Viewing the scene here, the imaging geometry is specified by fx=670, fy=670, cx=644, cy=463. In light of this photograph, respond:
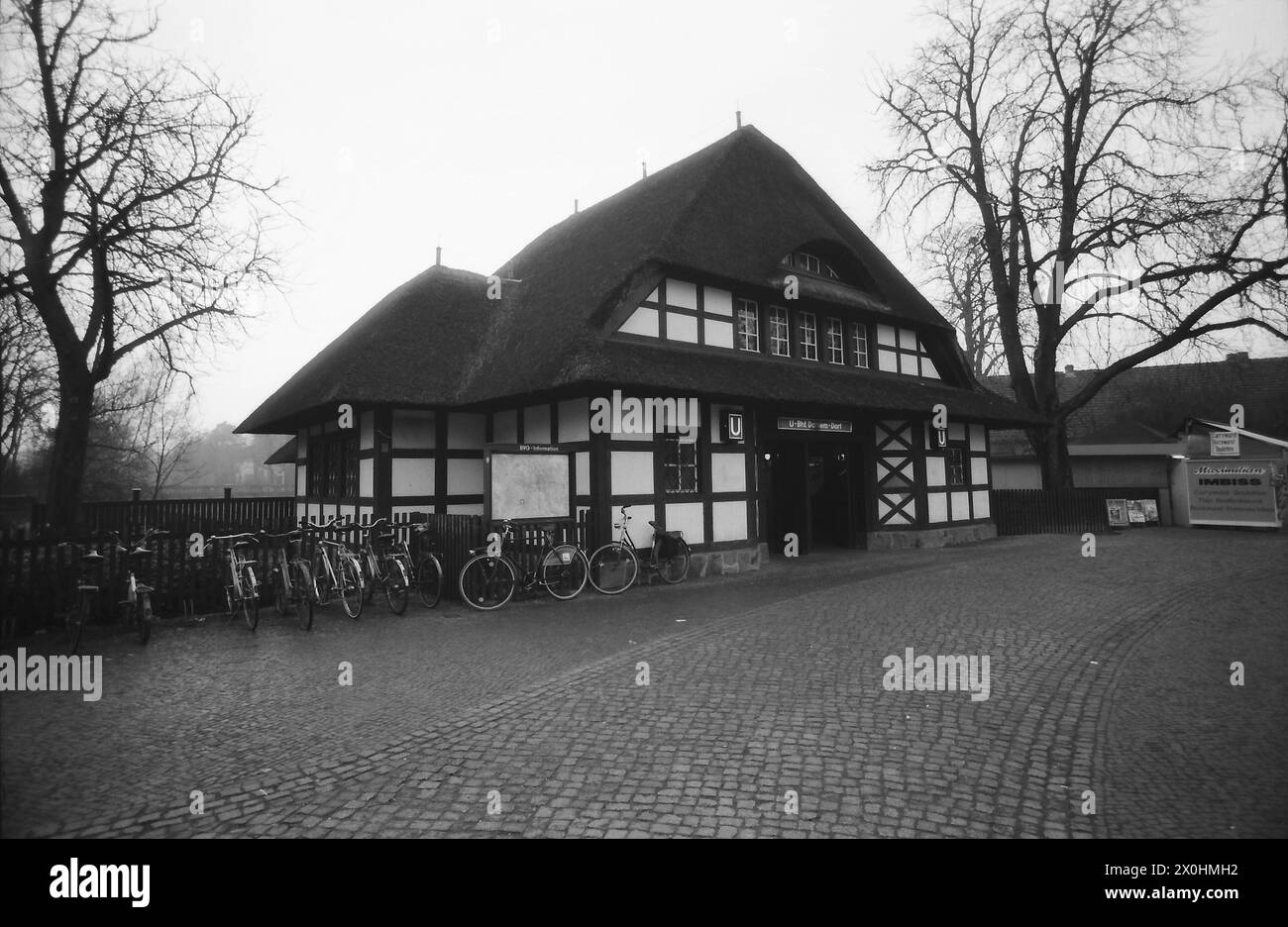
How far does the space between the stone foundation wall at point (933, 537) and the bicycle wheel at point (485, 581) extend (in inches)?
372

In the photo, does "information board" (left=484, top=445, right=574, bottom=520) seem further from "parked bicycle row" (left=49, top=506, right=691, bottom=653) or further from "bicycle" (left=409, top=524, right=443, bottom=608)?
"bicycle" (left=409, top=524, right=443, bottom=608)

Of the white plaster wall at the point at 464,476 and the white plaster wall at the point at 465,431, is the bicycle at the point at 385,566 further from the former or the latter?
the white plaster wall at the point at 465,431

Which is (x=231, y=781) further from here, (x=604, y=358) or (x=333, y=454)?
(x=333, y=454)

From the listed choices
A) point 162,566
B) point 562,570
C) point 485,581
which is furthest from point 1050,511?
point 162,566

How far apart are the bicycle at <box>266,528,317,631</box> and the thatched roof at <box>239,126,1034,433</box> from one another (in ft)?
12.1

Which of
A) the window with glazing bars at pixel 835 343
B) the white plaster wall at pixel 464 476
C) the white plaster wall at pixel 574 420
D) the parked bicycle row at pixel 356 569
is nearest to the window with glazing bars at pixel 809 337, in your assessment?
the window with glazing bars at pixel 835 343

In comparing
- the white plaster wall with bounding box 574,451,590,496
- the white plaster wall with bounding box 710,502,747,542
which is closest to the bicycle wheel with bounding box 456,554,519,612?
the white plaster wall with bounding box 574,451,590,496

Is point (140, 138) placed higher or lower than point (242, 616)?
higher

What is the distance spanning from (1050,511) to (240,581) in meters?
20.5

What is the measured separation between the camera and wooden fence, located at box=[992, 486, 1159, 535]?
19672 millimetres

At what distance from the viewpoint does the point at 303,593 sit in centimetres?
880
